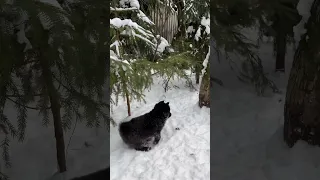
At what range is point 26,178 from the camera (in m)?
0.71

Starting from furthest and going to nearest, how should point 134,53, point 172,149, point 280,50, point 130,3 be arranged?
point 172,149
point 134,53
point 130,3
point 280,50

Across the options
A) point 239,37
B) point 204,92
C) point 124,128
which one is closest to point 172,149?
point 124,128

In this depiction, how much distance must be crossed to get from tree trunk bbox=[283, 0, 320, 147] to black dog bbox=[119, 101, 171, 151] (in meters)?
1.70

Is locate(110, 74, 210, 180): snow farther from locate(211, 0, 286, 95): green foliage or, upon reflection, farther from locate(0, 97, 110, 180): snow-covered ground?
locate(211, 0, 286, 95): green foliage

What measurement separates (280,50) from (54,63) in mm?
480

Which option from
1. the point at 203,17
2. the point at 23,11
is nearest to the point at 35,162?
the point at 23,11

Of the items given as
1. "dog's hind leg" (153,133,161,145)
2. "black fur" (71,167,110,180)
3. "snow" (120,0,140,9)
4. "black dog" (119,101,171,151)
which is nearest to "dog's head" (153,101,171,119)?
"black dog" (119,101,171,151)

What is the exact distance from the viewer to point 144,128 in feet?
7.77

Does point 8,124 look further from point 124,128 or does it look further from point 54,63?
point 124,128

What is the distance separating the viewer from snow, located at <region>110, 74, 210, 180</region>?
6.95ft

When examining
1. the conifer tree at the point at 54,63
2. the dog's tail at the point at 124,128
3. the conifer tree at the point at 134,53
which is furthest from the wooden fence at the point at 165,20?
the conifer tree at the point at 54,63

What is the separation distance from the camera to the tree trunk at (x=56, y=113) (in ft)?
2.21

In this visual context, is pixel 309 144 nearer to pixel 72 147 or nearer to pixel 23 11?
pixel 72 147

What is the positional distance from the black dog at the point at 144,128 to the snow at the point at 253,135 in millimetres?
1649
